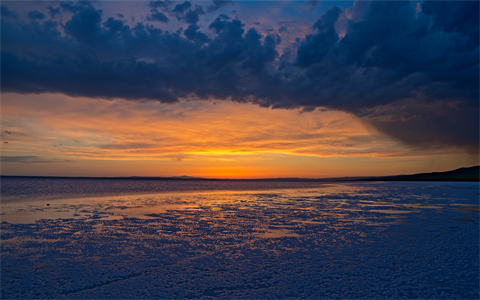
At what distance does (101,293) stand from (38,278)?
2524 millimetres

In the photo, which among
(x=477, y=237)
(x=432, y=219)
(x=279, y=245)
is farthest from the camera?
(x=432, y=219)

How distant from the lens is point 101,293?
6.69m

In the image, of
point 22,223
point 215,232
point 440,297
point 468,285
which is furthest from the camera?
point 22,223

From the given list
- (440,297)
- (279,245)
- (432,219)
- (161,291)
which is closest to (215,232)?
(279,245)

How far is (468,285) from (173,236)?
36.1 ft

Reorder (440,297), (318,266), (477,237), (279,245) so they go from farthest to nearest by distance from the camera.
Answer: (477,237) < (279,245) < (318,266) < (440,297)

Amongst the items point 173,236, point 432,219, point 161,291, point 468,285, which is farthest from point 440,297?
point 432,219

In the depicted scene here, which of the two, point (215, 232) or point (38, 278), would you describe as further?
point (215, 232)

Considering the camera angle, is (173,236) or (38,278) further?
(173,236)

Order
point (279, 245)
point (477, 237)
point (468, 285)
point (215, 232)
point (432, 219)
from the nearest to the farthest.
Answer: point (468, 285)
point (279, 245)
point (477, 237)
point (215, 232)
point (432, 219)

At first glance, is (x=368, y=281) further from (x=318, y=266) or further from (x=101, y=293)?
(x=101, y=293)

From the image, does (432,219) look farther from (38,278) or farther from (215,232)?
(38,278)

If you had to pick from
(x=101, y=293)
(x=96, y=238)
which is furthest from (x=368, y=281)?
(x=96, y=238)

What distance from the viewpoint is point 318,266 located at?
336 inches
